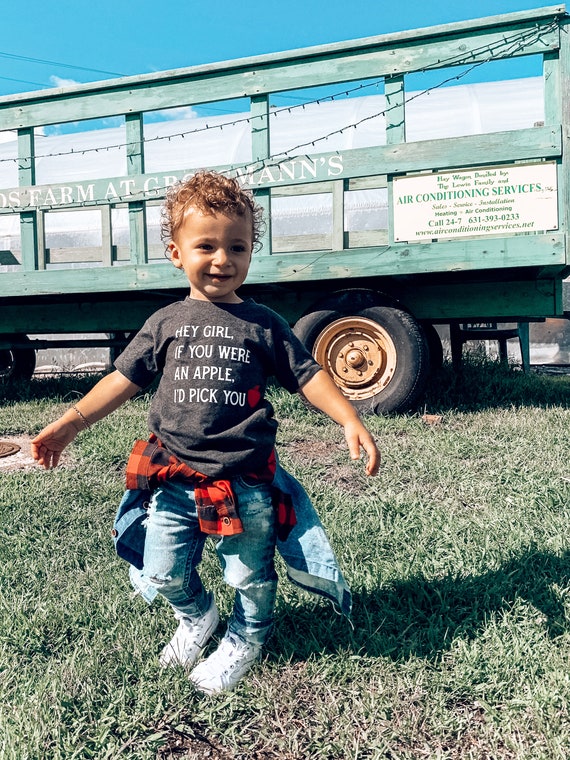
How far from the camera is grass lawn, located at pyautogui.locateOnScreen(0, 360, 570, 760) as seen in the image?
1.81 m

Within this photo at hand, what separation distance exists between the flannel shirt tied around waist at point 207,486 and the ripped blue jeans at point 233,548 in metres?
0.03

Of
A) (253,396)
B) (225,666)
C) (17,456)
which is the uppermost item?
(253,396)

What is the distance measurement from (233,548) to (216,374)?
49 cm

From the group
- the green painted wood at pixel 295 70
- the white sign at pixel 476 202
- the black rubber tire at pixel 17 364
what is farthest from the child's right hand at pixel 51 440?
the black rubber tire at pixel 17 364

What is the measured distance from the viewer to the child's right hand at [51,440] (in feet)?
6.69

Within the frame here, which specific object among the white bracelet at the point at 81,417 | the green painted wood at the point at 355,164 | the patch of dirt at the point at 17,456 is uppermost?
the green painted wood at the point at 355,164

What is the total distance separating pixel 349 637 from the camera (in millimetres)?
2209

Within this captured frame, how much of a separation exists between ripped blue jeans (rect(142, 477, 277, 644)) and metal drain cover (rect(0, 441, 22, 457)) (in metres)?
2.99

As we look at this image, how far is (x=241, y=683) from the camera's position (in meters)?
2.04

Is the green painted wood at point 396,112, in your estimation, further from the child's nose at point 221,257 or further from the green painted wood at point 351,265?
the child's nose at point 221,257

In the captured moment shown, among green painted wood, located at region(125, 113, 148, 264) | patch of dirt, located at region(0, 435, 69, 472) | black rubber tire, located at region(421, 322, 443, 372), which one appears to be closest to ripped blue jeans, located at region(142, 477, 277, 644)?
patch of dirt, located at region(0, 435, 69, 472)

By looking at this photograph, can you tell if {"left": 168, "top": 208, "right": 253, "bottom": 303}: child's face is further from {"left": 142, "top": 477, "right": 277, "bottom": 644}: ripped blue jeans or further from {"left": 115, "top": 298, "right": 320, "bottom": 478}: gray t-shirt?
{"left": 142, "top": 477, "right": 277, "bottom": 644}: ripped blue jeans

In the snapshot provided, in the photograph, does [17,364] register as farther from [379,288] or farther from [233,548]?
[233,548]

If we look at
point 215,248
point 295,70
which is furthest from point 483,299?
point 215,248
